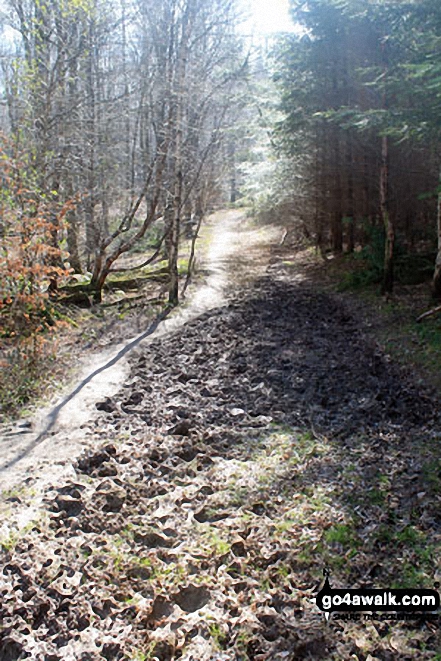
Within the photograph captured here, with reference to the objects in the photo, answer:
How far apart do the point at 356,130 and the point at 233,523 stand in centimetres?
1094

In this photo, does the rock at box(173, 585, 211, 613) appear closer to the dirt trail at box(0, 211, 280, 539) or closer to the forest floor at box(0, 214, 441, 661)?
the forest floor at box(0, 214, 441, 661)

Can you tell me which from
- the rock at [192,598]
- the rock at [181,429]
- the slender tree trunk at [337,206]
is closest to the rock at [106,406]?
the rock at [181,429]

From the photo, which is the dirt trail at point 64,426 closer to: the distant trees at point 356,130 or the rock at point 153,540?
the rock at point 153,540

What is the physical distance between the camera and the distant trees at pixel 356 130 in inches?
428

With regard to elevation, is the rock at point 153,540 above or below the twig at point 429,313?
below

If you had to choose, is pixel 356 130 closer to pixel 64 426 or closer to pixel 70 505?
pixel 64 426

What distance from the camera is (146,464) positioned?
204 inches

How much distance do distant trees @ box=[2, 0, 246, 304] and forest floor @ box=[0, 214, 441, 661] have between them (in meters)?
5.40

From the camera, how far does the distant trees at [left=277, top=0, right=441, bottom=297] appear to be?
10.9 metres

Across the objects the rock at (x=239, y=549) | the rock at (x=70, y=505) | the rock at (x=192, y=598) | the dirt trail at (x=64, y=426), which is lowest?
the rock at (x=192, y=598)

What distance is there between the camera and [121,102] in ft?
38.7

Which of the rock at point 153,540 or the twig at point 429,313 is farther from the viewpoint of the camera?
the twig at point 429,313

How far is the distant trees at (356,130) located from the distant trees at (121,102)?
198 centimetres

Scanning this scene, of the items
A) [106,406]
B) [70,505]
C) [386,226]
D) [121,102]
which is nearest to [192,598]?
[70,505]
